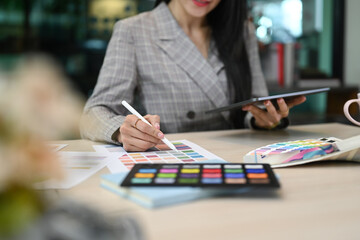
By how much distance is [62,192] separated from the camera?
50 centimetres

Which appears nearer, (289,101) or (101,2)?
(289,101)

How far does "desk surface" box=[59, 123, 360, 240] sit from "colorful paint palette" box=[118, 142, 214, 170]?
0.27ft

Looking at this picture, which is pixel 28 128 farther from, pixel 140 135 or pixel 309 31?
pixel 309 31

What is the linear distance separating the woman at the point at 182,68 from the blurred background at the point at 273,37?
0.83m

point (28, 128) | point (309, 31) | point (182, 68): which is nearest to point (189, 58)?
point (182, 68)

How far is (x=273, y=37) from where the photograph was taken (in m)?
2.81

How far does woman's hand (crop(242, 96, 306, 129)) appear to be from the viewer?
99 centimetres

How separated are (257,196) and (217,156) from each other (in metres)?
0.26

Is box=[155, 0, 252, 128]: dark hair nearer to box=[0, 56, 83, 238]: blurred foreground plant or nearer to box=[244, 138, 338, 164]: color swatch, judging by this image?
box=[244, 138, 338, 164]: color swatch

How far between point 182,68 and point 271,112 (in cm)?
36

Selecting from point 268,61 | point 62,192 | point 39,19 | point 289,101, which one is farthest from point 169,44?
point 39,19

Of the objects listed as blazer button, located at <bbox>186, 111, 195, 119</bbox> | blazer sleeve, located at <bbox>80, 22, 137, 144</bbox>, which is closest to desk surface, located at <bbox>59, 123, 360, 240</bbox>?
blazer sleeve, located at <bbox>80, 22, 137, 144</bbox>

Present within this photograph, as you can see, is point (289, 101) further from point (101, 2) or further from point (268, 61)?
point (101, 2)

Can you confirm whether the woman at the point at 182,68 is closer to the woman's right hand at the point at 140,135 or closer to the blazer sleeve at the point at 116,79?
the blazer sleeve at the point at 116,79
